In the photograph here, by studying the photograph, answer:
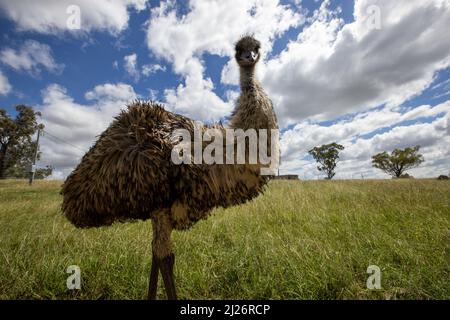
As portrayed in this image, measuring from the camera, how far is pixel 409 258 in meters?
3.92

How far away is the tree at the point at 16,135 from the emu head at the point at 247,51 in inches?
1950

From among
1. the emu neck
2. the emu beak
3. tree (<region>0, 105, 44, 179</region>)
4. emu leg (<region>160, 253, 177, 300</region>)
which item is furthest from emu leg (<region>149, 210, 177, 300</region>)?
tree (<region>0, 105, 44, 179</region>)

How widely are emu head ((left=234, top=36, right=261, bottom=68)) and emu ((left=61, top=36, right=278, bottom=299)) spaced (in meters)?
0.45

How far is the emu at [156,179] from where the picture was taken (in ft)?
8.30

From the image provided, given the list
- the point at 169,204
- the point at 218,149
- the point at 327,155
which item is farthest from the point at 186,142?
the point at 327,155

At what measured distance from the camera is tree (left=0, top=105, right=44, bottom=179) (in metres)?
44.6

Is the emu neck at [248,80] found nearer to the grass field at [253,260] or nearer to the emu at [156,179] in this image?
the emu at [156,179]

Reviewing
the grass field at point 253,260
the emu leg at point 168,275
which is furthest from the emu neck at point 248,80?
the grass field at point 253,260

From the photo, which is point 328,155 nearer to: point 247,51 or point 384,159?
point 384,159

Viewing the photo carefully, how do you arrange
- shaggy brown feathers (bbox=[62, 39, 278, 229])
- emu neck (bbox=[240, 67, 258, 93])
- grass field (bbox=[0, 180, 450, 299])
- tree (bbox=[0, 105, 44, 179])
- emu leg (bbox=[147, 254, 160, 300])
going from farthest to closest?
tree (bbox=[0, 105, 44, 179]), grass field (bbox=[0, 180, 450, 299]), emu neck (bbox=[240, 67, 258, 93]), emu leg (bbox=[147, 254, 160, 300]), shaggy brown feathers (bbox=[62, 39, 278, 229])

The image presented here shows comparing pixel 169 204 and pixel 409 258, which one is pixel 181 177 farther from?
pixel 409 258

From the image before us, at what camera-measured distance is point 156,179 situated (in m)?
2.49

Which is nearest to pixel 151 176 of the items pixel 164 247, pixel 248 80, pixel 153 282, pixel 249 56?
pixel 164 247

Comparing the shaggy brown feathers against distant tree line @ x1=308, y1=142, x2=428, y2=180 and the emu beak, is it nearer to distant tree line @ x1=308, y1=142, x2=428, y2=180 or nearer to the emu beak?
the emu beak
